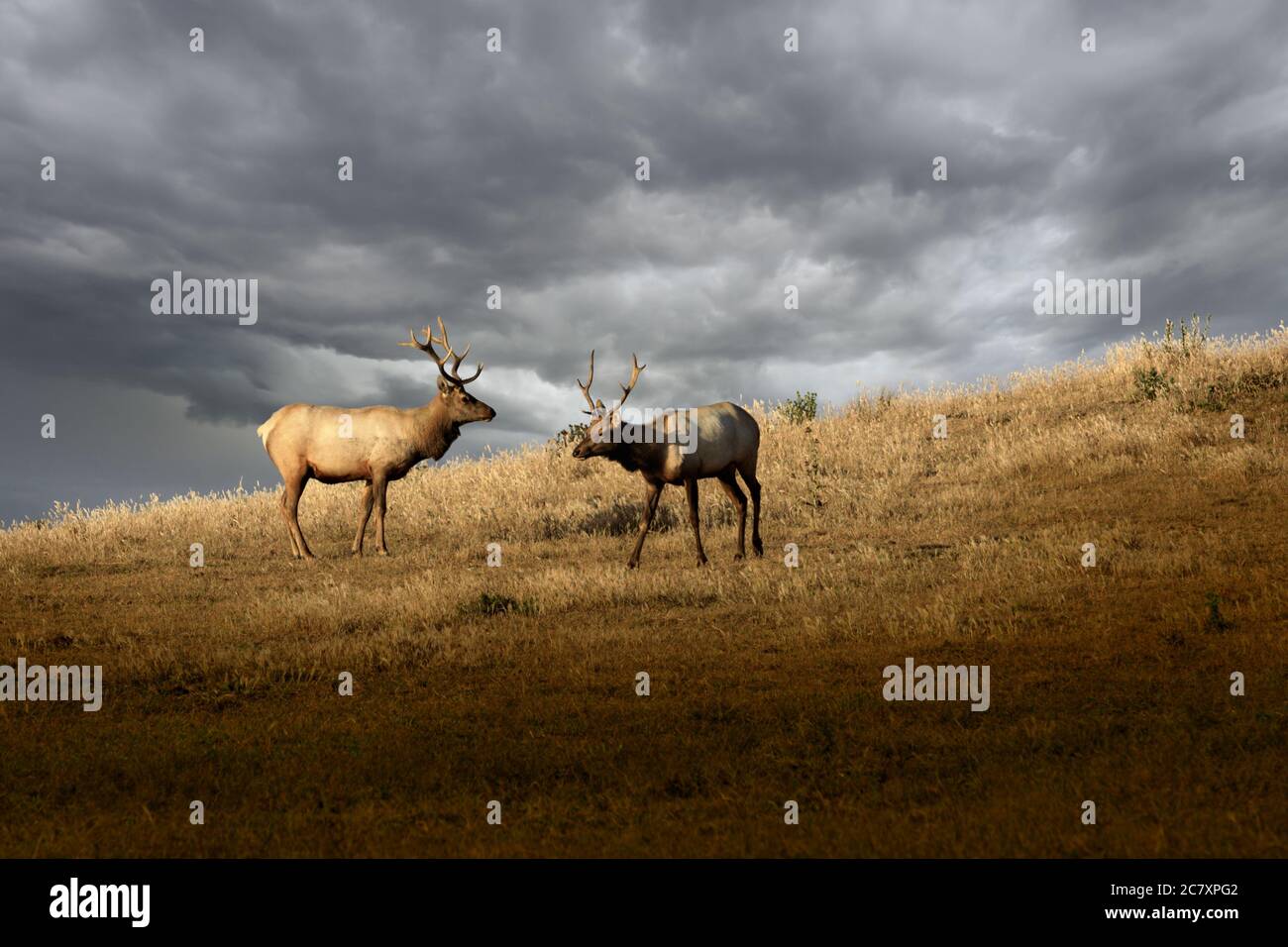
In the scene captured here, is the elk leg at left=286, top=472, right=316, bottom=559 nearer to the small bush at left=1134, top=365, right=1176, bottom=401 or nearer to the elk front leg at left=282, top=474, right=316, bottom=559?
the elk front leg at left=282, top=474, right=316, bottom=559

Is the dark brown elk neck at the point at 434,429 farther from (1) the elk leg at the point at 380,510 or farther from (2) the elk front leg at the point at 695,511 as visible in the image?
(2) the elk front leg at the point at 695,511

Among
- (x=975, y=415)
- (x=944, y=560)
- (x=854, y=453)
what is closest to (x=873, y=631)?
(x=944, y=560)

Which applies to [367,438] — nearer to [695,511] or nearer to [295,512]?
[295,512]

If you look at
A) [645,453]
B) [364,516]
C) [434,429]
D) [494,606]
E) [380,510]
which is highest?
[434,429]

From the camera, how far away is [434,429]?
2048cm

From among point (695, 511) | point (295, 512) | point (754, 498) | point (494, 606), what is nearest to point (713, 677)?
point (494, 606)

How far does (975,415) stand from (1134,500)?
10.5 m

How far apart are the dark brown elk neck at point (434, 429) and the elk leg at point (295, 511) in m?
2.54

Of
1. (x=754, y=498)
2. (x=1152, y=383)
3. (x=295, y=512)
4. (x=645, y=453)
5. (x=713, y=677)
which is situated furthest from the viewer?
(x=1152, y=383)

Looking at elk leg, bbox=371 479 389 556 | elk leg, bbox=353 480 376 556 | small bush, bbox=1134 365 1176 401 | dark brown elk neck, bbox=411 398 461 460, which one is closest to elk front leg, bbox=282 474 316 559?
elk leg, bbox=353 480 376 556

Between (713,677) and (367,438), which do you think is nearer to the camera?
(713,677)

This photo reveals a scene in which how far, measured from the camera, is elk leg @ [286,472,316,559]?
19500 mm

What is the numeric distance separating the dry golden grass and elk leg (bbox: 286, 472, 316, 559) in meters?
0.71

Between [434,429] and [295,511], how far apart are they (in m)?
3.30
